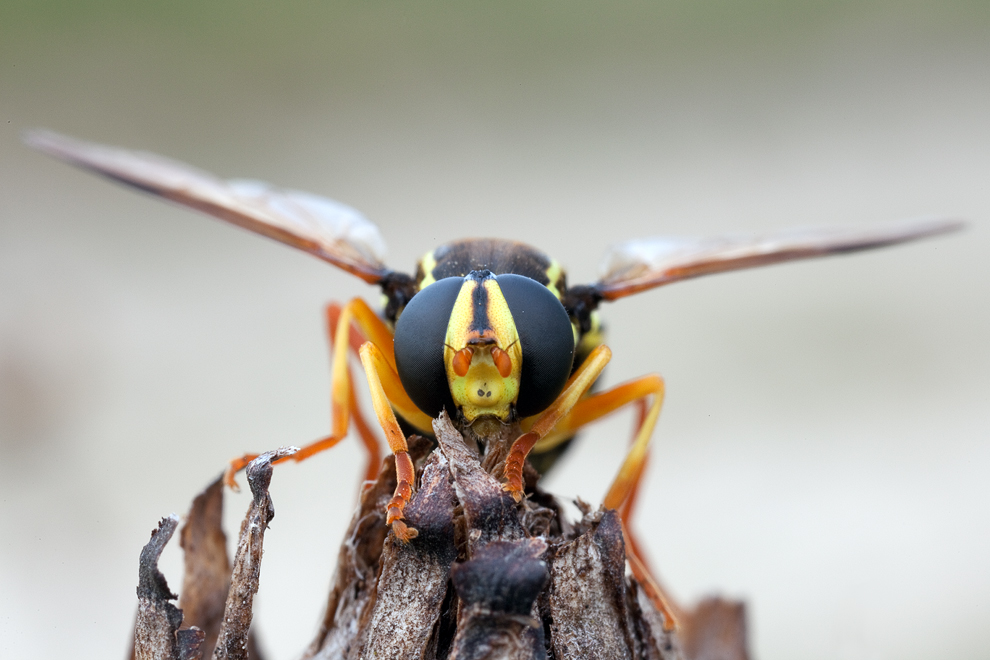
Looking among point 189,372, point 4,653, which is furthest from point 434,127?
point 4,653

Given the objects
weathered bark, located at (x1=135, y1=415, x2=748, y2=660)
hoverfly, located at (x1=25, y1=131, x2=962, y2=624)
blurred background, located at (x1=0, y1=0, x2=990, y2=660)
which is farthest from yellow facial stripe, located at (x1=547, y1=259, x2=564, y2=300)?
blurred background, located at (x1=0, y1=0, x2=990, y2=660)

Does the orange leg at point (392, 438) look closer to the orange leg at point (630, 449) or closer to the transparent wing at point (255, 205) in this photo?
the orange leg at point (630, 449)

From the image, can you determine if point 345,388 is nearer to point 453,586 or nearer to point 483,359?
point 483,359

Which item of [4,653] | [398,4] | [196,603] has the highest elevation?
[398,4]

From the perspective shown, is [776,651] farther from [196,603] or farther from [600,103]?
[600,103]

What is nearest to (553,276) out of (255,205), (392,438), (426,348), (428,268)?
(428,268)

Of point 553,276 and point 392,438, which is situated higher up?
point 553,276
